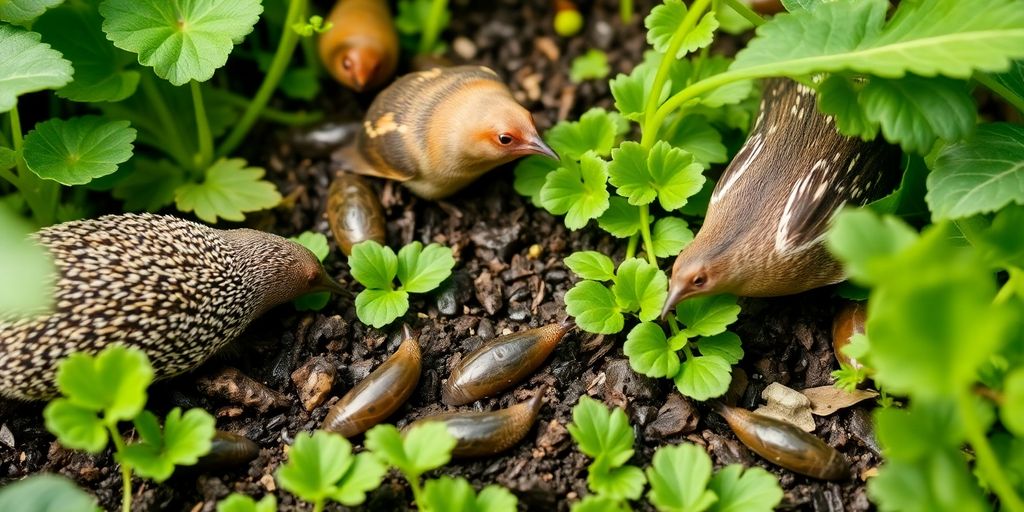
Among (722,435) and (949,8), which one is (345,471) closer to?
(722,435)

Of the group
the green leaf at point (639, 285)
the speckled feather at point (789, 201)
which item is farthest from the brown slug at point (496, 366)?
the speckled feather at point (789, 201)

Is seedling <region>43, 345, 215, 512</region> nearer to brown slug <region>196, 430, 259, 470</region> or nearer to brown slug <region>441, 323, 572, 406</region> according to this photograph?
brown slug <region>196, 430, 259, 470</region>

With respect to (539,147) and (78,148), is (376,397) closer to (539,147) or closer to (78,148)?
(539,147)

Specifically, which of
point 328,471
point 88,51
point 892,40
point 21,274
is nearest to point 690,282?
point 892,40

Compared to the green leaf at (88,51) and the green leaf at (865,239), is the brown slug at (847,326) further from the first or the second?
the green leaf at (88,51)

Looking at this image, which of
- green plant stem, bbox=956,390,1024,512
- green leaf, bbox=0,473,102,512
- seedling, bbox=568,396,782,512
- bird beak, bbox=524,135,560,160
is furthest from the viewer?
bird beak, bbox=524,135,560,160

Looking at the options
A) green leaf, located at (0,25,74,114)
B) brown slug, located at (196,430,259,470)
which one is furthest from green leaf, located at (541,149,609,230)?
green leaf, located at (0,25,74,114)
